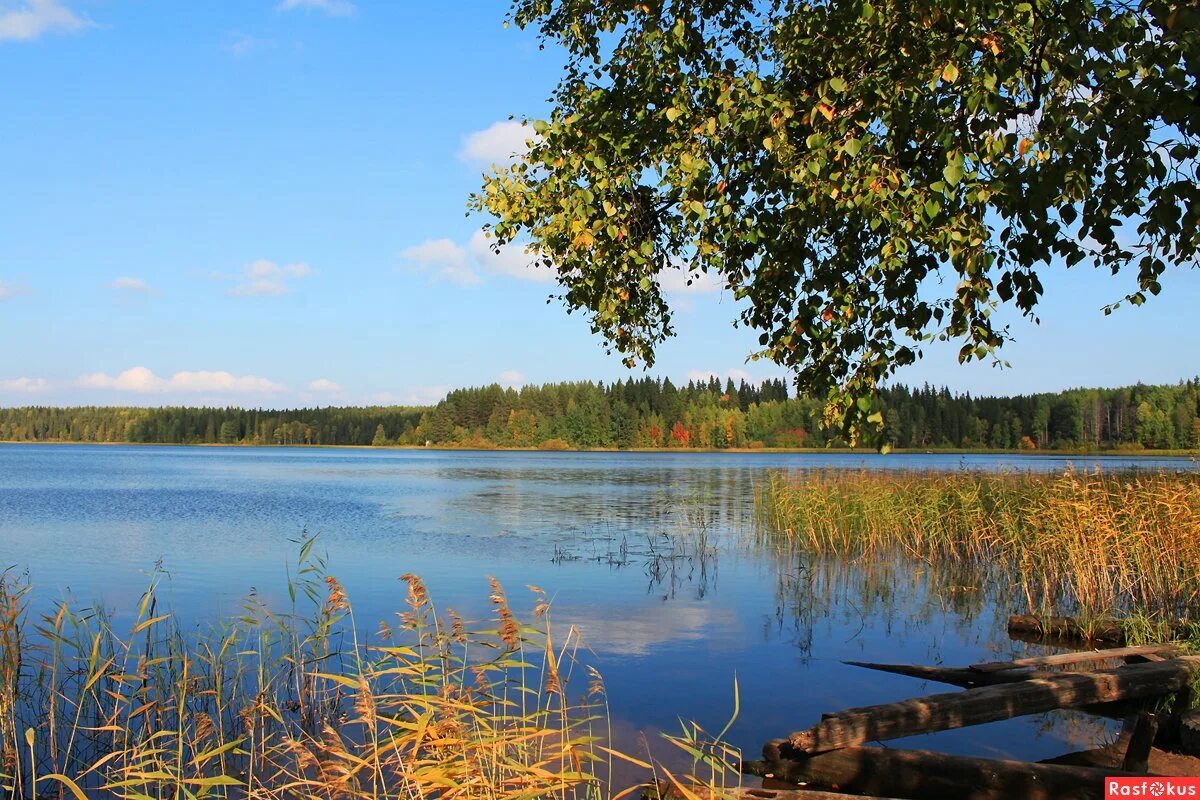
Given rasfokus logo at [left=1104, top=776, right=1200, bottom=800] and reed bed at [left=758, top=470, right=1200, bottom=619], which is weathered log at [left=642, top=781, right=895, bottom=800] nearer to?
rasfokus logo at [left=1104, top=776, right=1200, bottom=800]

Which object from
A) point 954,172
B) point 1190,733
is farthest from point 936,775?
point 954,172

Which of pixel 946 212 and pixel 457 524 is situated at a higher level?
pixel 946 212

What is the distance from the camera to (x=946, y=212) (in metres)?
6.64

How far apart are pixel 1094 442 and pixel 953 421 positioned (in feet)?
69.7

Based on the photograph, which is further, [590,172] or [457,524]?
[457,524]

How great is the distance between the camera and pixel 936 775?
7320 millimetres

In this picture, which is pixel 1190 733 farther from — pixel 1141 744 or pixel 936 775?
pixel 936 775

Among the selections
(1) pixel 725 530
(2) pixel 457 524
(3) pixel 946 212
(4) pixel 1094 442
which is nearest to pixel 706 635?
(3) pixel 946 212

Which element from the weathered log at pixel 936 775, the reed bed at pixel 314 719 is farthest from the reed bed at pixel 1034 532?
the reed bed at pixel 314 719

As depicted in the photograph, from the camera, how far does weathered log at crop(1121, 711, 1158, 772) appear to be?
754 centimetres

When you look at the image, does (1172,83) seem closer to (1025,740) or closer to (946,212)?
(946,212)

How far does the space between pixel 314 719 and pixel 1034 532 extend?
53.2 feet

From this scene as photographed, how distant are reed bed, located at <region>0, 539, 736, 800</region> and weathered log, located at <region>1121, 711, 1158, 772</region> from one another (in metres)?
3.47

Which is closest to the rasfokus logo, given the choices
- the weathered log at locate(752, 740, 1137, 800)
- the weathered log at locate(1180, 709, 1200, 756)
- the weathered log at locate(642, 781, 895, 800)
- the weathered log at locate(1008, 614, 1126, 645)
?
the weathered log at locate(752, 740, 1137, 800)
